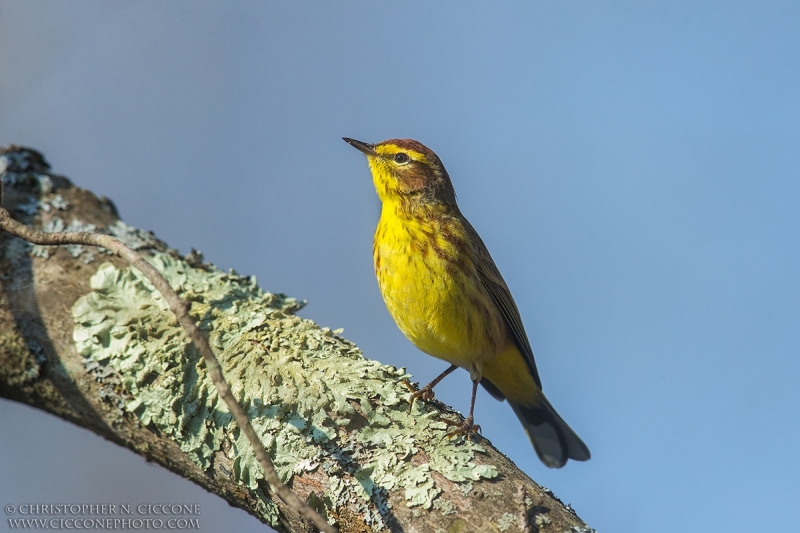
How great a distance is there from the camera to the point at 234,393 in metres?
3.79

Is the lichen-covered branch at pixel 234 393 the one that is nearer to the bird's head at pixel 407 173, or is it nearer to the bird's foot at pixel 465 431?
the bird's foot at pixel 465 431

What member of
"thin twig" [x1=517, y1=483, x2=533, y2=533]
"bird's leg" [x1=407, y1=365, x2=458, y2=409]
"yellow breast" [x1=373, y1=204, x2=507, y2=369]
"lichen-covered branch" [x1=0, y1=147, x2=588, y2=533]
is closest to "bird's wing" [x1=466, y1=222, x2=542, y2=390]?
"yellow breast" [x1=373, y1=204, x2=507, y2=369]

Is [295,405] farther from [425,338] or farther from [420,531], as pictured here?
[425,338]

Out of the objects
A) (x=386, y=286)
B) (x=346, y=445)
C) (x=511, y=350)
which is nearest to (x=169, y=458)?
(x=346, y=445)

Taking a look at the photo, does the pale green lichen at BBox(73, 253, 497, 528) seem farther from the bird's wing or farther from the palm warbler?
the bird's wing

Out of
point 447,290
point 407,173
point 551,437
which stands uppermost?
point 407,173

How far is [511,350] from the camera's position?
569cm

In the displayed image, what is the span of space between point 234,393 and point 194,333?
1.15 meters

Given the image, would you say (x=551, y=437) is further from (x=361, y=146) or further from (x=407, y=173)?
(x=361, y=146)

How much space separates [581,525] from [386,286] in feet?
8.57

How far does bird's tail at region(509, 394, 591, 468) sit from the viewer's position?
6090 millimetres

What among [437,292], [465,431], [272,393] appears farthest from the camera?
[437,292]

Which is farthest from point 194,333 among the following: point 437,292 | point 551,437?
point 551,437

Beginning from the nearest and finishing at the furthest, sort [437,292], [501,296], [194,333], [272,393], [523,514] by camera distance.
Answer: [194,333] → [523,514] → [272,393] → [437,292] → [501,296]
